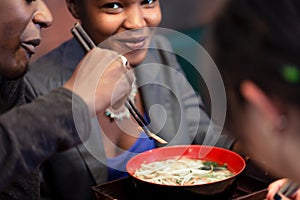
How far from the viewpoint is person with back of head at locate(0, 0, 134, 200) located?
104 cm

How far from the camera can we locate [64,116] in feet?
3.49

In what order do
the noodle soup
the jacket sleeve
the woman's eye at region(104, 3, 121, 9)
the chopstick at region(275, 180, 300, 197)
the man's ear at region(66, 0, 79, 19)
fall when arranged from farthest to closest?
the man's ear at region(66, 0, 79, 19), the woman's eye at region(104, 3, 121, 9), the noodle soup, the chopstick at region(275, 180, 300, 197), the jacket sleeve

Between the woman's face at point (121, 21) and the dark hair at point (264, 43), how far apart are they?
41.8 inches

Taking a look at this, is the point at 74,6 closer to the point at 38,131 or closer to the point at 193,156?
the point at 193,156

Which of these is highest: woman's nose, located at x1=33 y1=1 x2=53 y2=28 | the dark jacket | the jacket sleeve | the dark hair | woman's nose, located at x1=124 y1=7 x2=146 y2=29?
the dark hair

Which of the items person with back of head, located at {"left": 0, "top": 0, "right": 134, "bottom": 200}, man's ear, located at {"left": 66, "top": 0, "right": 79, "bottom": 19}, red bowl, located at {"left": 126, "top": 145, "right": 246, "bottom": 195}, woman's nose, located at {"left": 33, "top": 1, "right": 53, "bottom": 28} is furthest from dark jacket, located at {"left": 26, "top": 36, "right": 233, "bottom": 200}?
woman's nose, located at {"left": 33, "top": 1, "right": 53, "bottom": 28}

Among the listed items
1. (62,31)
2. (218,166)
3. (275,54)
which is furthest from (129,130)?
(275,54)

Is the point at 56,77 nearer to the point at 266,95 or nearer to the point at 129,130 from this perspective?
the point at 129,130

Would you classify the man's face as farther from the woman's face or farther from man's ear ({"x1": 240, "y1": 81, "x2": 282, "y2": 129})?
man's ear ({"x1": 240, "y1": 81, "x2": 282, "y2": 129})

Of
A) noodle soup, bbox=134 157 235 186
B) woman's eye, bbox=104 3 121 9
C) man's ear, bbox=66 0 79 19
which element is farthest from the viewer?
man's ear, bbox=66 0 79 19

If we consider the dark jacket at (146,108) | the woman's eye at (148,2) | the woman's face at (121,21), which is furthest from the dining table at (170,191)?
the woman's eye at (148,2)

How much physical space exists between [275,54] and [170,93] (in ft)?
4.67

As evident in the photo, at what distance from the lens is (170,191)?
52.1 inches

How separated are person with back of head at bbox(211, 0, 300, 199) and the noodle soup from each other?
24.7 inches
